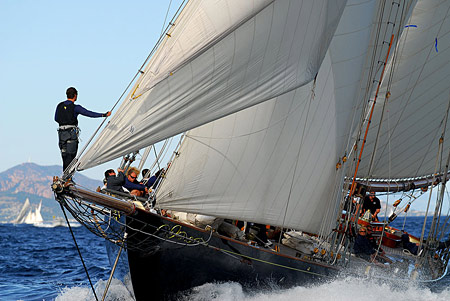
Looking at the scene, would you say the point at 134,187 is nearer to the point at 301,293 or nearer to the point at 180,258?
the point at 180,258

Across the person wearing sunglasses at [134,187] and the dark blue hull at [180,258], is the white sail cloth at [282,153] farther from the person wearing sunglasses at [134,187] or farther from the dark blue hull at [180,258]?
the person wearing sunglasses at [134,187]

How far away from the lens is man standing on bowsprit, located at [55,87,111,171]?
12.7 metres

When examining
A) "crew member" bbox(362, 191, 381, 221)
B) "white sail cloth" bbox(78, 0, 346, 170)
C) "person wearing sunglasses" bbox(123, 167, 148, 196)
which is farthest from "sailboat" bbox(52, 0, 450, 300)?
"person wearing sunglasses" bbox(123, 167, 148, 196)

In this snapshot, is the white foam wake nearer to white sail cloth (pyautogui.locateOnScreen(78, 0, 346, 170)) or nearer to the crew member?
the crew member

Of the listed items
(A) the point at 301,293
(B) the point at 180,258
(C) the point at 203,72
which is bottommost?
(A) the point at 301,293

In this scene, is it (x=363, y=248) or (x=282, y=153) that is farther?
(x=363, y=248)

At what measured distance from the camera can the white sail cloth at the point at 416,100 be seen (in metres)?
20.3

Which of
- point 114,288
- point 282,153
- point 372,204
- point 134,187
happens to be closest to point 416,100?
point 372,204

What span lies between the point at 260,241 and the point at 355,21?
18.6ft

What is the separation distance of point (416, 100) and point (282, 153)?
7.52 meters

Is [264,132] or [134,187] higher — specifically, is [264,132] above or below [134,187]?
above

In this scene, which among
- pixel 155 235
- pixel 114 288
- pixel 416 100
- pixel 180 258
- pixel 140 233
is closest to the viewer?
pixel 155 235

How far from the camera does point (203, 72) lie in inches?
428

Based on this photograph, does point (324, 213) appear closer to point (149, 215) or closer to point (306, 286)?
point (306, 286)
